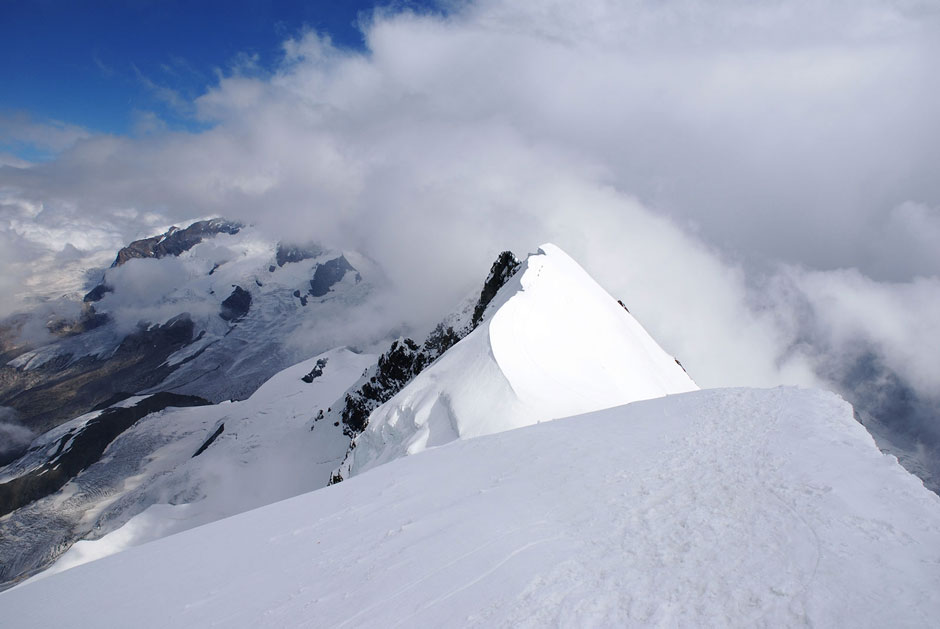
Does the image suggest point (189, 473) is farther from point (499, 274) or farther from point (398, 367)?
point (499, 274)

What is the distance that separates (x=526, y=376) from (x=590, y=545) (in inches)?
821

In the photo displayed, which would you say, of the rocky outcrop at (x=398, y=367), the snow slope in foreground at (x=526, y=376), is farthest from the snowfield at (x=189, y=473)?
the snow slope in foreground at (x=526, y=376)

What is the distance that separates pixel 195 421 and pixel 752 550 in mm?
166456

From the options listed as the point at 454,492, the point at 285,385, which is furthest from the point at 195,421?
the point at 454,492

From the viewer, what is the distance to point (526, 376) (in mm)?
28781

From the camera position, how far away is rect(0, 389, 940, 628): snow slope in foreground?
6355 millimetres

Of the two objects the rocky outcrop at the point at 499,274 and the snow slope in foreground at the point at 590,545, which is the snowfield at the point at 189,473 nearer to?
the rocky outcrop at the point at 499,274

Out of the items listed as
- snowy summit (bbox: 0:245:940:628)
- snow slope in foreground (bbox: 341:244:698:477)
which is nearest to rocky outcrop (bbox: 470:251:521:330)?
snow slope in foreground (bbox: 341:244:698:477)

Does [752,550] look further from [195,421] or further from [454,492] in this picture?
[195,421]

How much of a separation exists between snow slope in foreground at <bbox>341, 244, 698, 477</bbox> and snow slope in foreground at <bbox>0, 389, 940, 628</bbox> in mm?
11388

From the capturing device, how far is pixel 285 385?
420ft

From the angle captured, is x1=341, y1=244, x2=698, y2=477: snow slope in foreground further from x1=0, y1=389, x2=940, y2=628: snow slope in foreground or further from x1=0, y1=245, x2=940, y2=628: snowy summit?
x1=0, y1=389, x2=940, y2=628: snow slope in foreground

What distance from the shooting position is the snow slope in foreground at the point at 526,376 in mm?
25844

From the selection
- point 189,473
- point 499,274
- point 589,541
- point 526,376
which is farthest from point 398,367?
point 589,541
